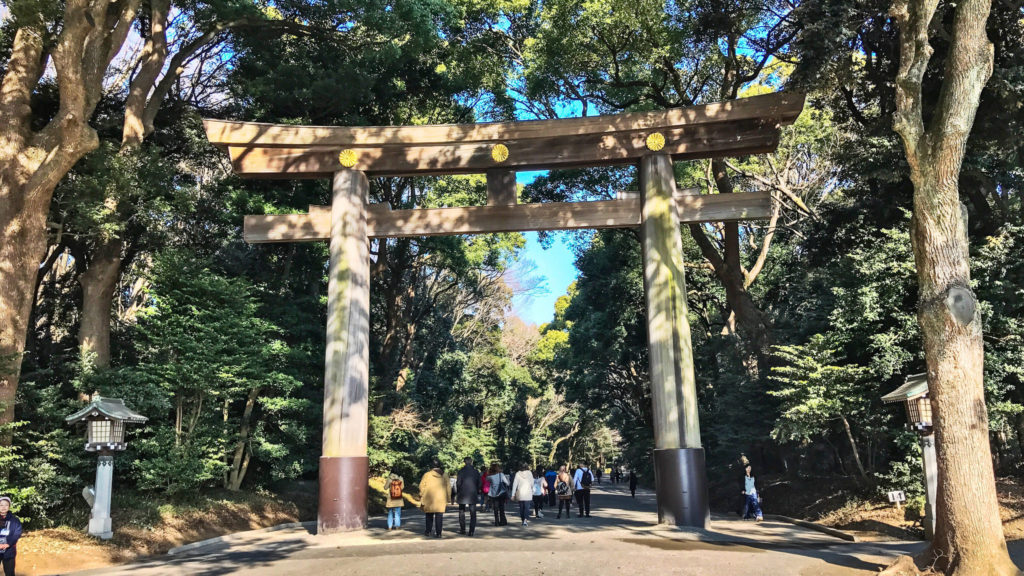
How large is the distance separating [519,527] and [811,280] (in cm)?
1050

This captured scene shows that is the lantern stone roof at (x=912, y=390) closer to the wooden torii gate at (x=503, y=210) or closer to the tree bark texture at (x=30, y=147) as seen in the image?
the wooden torii gate at (x=503, y=210)

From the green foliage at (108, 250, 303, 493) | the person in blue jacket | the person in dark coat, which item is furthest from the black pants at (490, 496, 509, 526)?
the person in blue jacket

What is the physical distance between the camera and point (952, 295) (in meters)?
6.70

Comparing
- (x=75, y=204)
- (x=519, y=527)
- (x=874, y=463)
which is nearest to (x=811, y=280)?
(x=874, y=463)

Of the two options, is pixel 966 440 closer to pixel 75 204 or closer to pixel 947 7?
pixel 947 7

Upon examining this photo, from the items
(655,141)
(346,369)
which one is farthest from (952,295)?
(346,369)

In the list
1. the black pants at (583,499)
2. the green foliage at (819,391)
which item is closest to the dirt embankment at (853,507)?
the green foliage at (819,391)

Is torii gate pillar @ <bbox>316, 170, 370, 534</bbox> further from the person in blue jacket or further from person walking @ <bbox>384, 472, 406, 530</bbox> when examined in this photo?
the person in blue jacket

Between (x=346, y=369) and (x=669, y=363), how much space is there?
5732 millimetres

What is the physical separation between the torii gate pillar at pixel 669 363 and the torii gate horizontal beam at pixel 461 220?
439 millimetres

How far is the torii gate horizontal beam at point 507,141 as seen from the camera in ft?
38.2

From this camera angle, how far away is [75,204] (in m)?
12.2

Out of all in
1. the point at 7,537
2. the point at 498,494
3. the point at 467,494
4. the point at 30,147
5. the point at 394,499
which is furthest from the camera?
the point at 498,494

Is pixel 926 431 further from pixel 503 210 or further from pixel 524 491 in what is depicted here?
pixel 503 210
